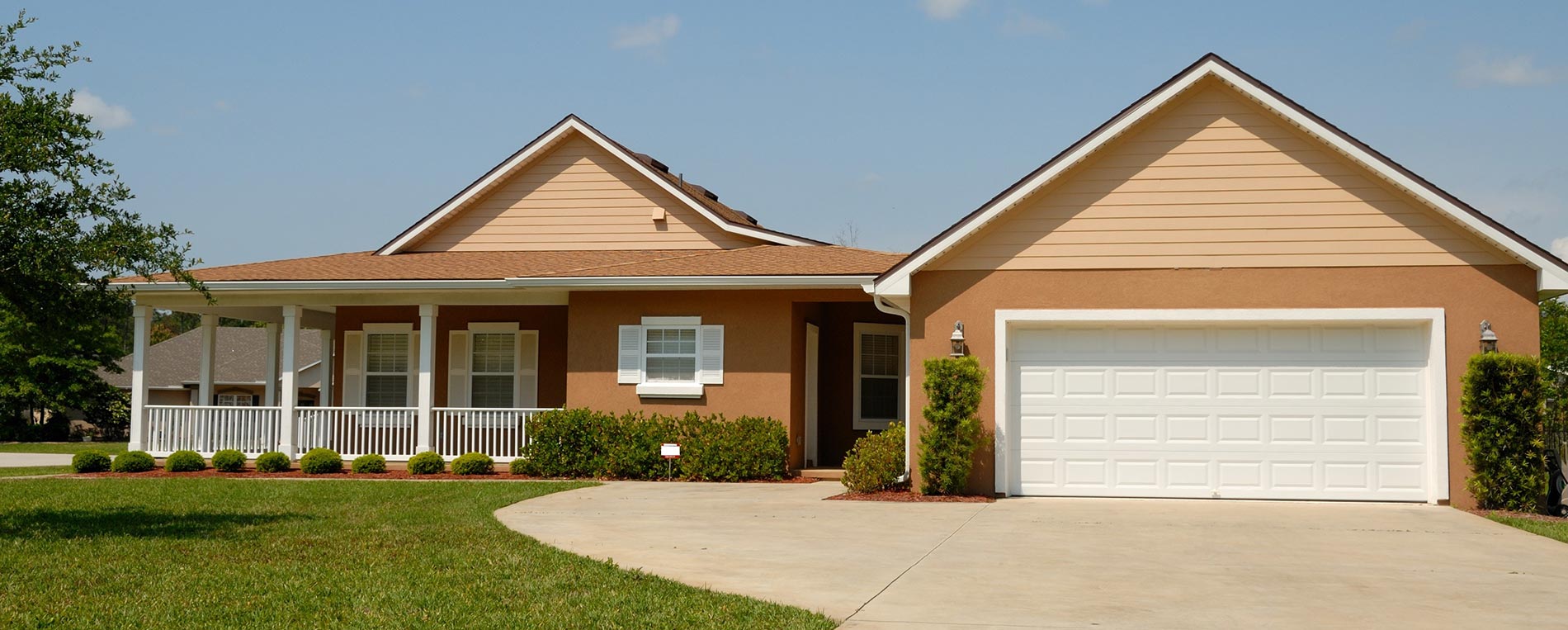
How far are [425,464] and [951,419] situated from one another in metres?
8.39

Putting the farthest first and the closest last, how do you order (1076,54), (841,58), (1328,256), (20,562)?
(841,58)
(1076,54)
(1328,256)
(20,562)

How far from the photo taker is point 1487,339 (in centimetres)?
1408

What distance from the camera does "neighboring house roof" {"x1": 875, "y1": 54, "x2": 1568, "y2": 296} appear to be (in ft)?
46.3

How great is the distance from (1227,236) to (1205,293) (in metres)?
0.70

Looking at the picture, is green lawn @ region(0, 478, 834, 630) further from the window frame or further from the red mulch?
the window frame

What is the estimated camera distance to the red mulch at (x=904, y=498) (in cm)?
1486

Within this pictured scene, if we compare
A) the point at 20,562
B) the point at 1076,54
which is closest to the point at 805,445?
the point at 1076,54

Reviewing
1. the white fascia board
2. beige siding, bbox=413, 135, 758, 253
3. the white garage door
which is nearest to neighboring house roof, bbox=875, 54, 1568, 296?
the white garage door

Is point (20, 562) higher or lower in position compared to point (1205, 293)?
lower

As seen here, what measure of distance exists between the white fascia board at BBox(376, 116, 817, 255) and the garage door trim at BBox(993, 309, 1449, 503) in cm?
749

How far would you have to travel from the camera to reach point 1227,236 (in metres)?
15.0

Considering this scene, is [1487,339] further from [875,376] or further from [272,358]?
[272,358]

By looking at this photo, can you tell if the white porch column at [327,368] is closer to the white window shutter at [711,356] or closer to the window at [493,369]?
the window at [493,369]

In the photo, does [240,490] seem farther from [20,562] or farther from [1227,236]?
[1227,236]
